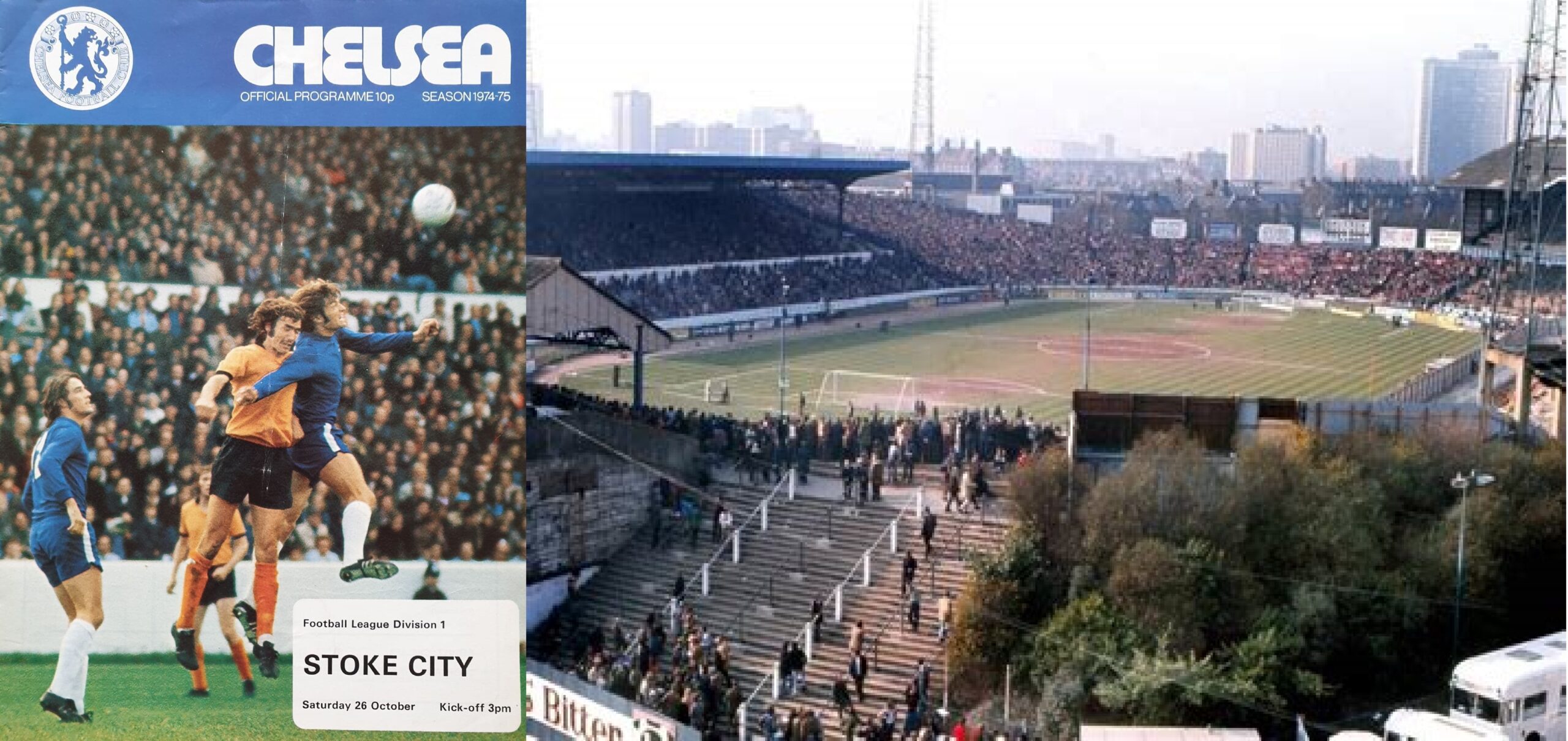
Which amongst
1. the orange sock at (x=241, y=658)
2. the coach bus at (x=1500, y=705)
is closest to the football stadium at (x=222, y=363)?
the orange sock at (x=241, y=658)

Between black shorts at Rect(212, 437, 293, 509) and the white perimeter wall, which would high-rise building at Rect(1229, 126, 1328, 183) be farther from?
black shorts at Rect(212, 437, 293, 509)

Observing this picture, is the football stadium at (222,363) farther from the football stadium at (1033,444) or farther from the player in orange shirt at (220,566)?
the football stadium at (1033,444)

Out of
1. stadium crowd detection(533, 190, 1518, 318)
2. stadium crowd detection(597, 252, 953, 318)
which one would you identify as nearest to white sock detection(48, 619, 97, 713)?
stadium crowd detection(533, 190, 1518, 318)

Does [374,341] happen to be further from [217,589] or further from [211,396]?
[217,589]

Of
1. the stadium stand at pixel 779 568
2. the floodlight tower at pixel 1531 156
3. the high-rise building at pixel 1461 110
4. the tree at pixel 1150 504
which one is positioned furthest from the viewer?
the high-rise building at pixel 1461 110

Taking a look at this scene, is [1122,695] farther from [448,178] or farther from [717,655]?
[448,178]

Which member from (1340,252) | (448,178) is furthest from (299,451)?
(1340,252)
